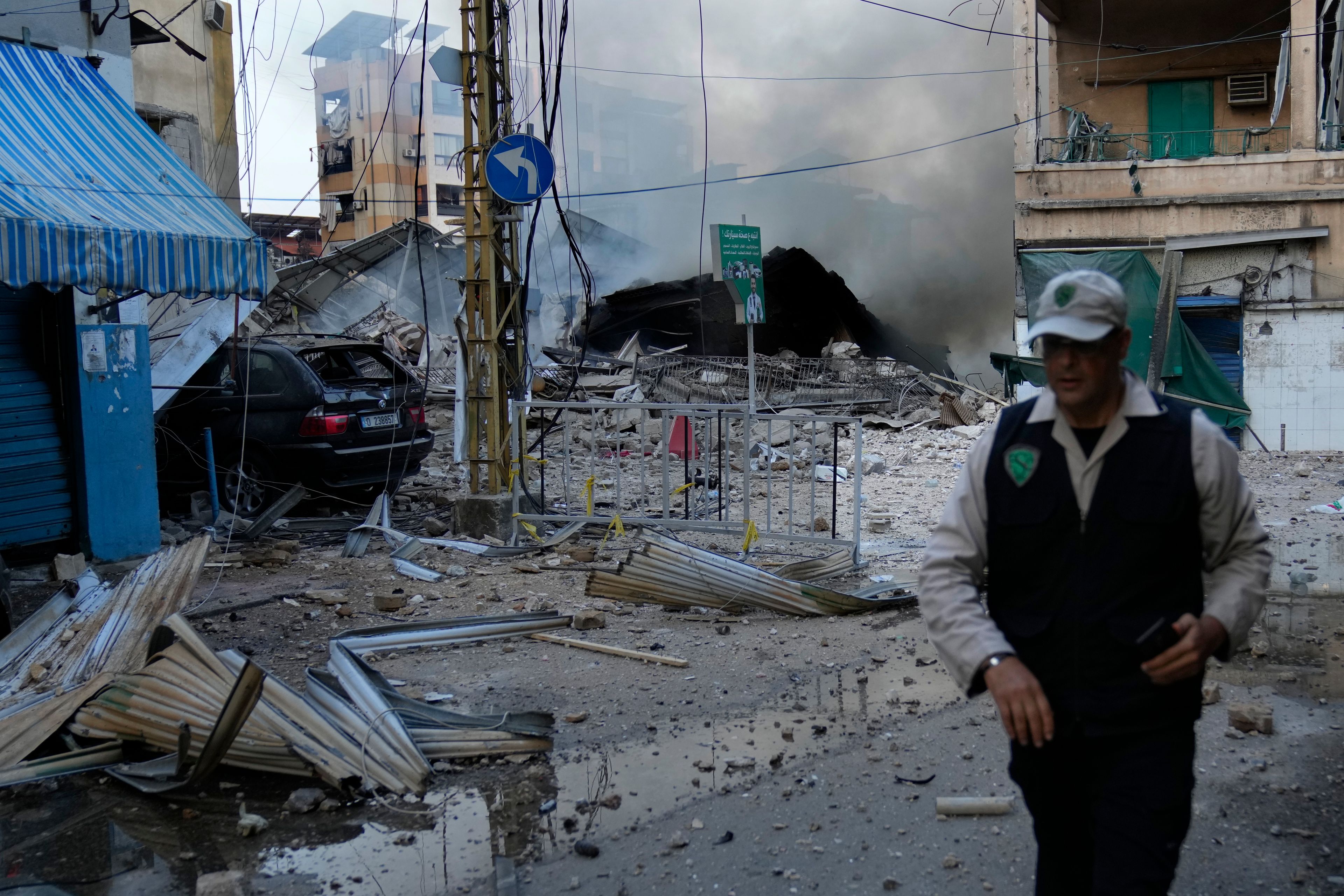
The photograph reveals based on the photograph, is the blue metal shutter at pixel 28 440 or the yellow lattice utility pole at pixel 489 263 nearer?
the blue metal shutter at pixel 28 440

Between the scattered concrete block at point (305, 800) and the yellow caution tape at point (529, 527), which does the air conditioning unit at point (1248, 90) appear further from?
the scattered concrete block at point (305, 800)

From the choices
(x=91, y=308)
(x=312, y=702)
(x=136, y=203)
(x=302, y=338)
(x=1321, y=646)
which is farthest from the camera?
(x=302, y=338)

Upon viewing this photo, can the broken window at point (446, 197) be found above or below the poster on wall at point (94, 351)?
above

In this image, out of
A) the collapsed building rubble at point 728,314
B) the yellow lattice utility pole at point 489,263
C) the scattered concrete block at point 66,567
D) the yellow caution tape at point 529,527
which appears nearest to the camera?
the scattered concrete block at point 66,567

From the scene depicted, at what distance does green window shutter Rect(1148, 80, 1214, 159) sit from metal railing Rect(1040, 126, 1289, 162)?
1.1 inches

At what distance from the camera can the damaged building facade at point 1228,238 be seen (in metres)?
16.8

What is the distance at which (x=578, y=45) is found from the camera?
31.2 meters

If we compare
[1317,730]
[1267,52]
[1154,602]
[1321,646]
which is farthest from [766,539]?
[1267,52]

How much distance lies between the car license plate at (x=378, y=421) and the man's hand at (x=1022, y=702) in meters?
8.54

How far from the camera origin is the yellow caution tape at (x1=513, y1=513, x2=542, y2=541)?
8383 mm

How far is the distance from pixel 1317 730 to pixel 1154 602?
2.80m

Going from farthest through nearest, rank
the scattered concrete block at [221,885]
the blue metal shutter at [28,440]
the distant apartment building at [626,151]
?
1. the distant apartment building at [626,151]
2. the blue metal shutter at [28,440]
3. the scattered concrete block at [221,885]

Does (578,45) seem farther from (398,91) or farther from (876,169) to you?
(398,91)

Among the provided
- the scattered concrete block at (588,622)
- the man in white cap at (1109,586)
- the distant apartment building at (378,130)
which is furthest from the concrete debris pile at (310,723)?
the distant apartment building at (378,130)
